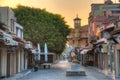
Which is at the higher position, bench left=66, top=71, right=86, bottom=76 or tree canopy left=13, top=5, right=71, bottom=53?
tree canopy left=13, top=5, right=71, bottom=53

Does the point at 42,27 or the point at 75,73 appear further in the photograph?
the point at 42,27

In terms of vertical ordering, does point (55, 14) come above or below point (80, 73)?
above

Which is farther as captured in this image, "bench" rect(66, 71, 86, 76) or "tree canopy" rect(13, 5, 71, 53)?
"tree canopy" rect(13, 5, 71, 53)

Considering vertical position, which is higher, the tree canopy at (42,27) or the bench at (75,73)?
the tree canopy at (42,27)

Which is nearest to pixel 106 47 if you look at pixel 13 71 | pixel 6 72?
pixel 13 71

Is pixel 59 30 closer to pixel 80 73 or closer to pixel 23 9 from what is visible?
pixel 23 9

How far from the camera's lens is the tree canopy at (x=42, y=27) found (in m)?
68.6

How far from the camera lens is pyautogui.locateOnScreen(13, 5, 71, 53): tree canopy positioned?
225 ft

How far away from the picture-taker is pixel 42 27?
226 ft

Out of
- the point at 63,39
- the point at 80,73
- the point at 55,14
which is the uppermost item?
the point at 55,14

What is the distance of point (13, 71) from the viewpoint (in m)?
39.7

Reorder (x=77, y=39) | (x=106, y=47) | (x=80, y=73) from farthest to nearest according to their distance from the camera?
1. (x=77, y=39)
2. (x=106, y=47)
3. (x=80, y=73)

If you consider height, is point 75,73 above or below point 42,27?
below

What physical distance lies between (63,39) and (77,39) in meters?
53.7
